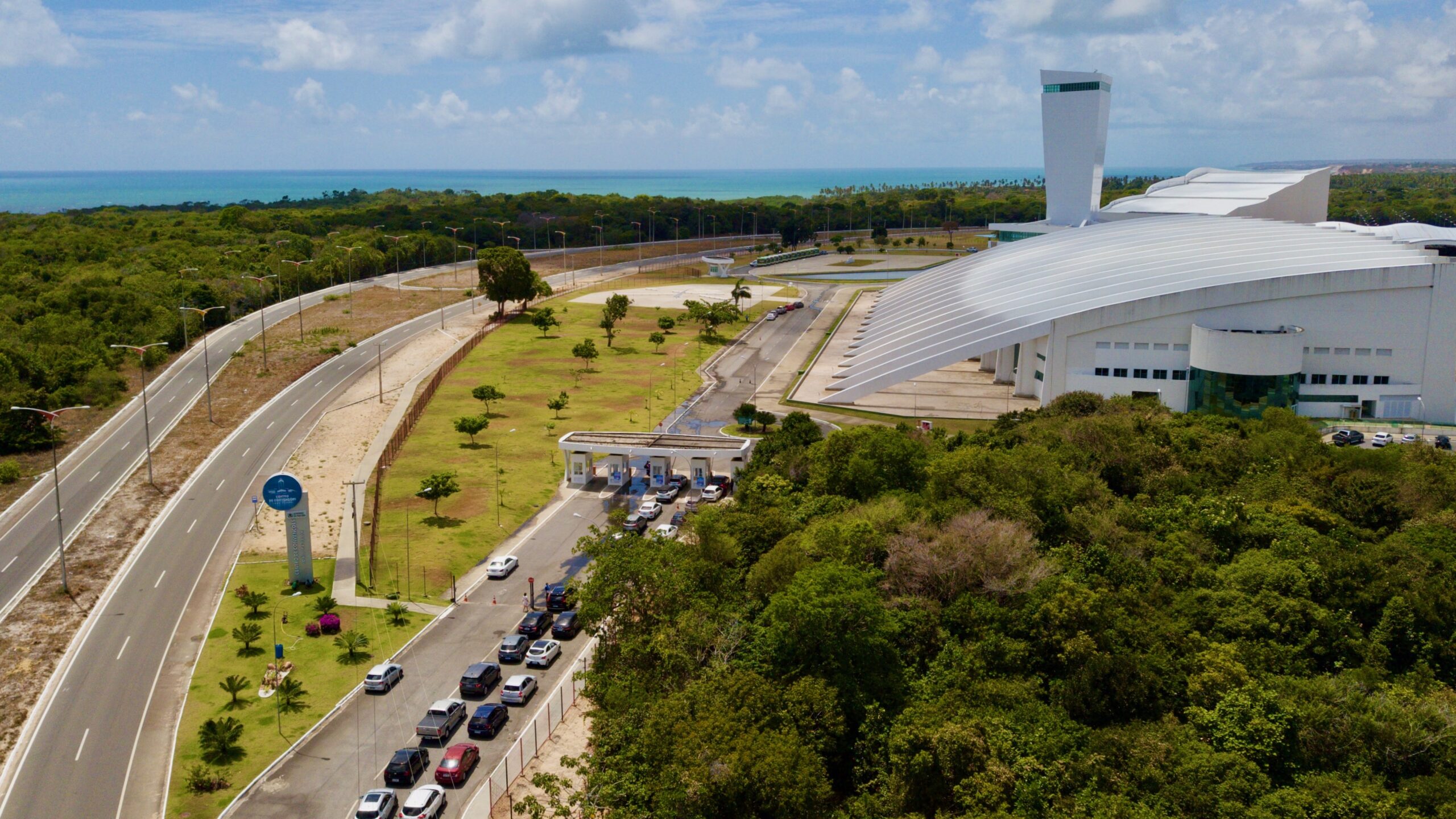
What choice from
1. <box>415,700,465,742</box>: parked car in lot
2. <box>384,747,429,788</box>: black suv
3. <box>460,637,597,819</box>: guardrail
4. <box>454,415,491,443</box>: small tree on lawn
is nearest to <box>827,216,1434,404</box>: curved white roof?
<box>454,415,491,443</box>: small tree on lawn

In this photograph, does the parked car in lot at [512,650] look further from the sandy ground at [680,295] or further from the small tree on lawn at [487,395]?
the sandy ground at [680,295]

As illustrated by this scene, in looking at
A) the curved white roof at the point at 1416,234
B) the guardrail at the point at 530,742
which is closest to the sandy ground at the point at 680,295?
the curved white roof at the point at 1416,234

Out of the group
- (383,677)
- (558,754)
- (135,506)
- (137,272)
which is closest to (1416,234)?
(558,754)

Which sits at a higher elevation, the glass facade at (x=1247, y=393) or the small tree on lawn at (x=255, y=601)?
the glass facade at (x=1247, y=393)

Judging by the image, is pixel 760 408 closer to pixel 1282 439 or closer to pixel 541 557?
pixel 541 557

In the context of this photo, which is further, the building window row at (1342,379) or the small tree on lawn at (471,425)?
the building window row at (1342,379)
